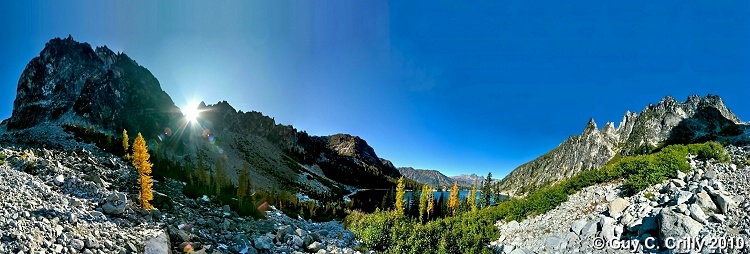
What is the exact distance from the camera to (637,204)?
18.0 m

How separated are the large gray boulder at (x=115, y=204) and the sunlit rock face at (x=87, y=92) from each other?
476 ft

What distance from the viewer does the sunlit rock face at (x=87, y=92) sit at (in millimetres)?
129625

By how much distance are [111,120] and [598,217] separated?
552 ft

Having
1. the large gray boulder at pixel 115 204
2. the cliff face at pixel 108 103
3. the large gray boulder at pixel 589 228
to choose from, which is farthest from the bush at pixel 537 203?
the cliff face at pixel 108 103

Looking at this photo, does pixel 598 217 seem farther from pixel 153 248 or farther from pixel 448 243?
pixel 153 248

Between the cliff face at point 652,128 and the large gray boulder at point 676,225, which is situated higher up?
the cliff face at point 652,128

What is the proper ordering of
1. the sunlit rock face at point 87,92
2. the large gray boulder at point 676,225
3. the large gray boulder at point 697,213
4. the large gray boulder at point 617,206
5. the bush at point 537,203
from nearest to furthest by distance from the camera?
the large gray boulder at point 676,225 < the large gray boulder at point 697,213 < the large gray boulder at point 617,206 < the bush at point 537,203 < the sunlit rock face at point 87,92

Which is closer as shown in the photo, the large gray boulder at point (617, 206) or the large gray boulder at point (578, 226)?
the large gray boulder at point (617, 206)

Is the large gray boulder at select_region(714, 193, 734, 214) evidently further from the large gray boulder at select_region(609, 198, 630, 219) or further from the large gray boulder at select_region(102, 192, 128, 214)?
the large gray boulder at select_region(102, 192, 128, 214)

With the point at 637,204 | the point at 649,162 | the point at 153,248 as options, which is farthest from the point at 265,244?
the point at 649,162

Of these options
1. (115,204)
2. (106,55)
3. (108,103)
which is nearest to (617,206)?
(115,204)

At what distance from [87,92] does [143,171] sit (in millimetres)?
151876

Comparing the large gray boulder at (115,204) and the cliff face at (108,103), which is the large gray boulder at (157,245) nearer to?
the large gray boulder at (115,204)

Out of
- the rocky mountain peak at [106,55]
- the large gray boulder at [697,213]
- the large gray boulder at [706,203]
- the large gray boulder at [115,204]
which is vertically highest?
the rocky mountain peak at [106,55]
